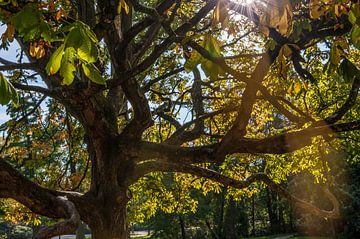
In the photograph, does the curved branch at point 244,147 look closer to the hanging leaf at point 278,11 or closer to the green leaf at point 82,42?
the hanging leaf at point 278,11

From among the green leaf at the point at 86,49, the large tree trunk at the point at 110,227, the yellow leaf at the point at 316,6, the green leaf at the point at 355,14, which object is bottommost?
the large tree trunk at the point at 110,227

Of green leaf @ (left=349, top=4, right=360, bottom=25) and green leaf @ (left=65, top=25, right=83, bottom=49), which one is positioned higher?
green leaf @ (left=349, top=4, right=360, bottom=25)

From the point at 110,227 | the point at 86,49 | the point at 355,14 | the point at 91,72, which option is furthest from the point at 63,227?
the point at 355,14

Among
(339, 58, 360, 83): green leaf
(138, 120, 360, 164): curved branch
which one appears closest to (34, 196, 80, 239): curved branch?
(138, 120, 360, 164): curved branch

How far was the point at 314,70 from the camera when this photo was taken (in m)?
9.40

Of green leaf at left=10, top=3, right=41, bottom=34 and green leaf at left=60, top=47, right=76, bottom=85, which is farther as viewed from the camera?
green leaf at left=10, top=3, right=41, bottom=34

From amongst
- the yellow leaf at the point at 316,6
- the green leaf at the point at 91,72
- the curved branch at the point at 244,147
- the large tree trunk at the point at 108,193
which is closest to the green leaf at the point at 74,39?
the green leaf at the point at 91,72

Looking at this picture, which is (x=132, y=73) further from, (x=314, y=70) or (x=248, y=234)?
(x=248, y=234)

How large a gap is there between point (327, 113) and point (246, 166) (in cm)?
261

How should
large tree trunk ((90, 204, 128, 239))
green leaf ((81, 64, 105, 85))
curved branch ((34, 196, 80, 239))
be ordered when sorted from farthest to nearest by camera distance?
large tree trunk ((90, 204, 128, 239)), curved branch ((34, 196, 80, 239)), green leaf ((81, 64, 105, 85))

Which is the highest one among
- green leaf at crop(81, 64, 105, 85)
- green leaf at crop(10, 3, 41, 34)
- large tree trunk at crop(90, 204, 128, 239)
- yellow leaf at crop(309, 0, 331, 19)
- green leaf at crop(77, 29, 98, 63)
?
yellow leaf at crop(309, 0, 331, 19)

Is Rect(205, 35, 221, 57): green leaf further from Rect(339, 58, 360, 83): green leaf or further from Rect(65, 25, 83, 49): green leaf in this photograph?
Rect(339, 58, 360, 83): green leaf

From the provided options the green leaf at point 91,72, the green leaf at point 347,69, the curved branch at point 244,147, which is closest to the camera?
the green leaf at point 91,72

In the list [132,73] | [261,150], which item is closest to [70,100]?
[132,73]
